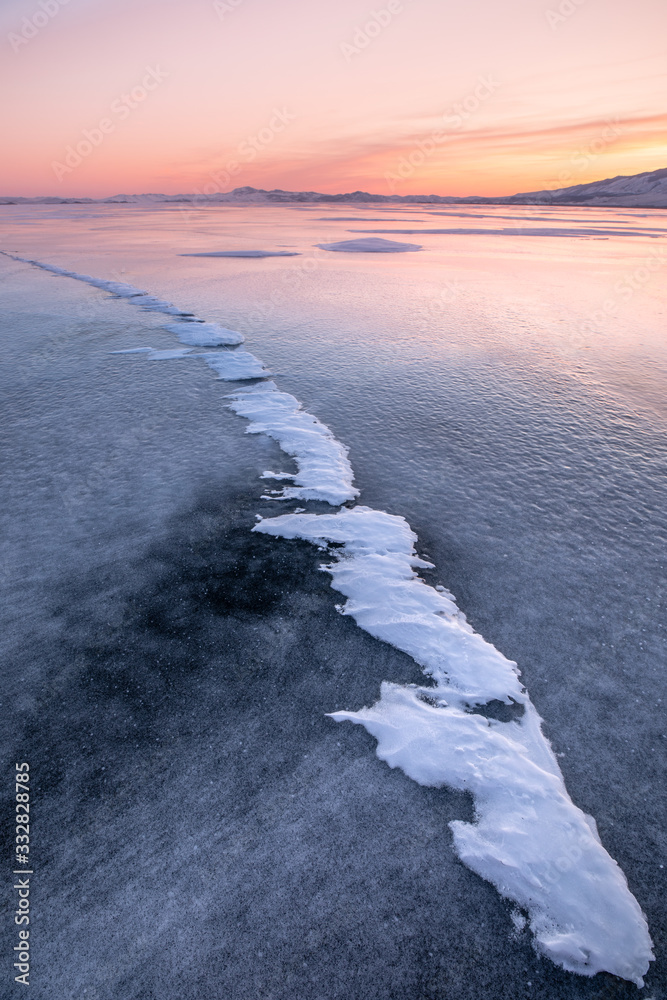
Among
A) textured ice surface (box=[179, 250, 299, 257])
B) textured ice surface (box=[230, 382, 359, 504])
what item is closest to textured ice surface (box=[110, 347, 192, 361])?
textured ice surface (box=[230, 382, 359, 504])

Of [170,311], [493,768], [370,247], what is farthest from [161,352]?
[370,247]

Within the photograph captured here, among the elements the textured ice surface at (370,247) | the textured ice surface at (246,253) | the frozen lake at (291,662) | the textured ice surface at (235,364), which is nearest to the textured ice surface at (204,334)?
the textured ice surface at (235,364)

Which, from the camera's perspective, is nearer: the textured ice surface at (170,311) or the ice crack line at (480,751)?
the ice crack line at (480,751)

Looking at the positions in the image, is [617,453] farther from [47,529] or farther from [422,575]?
[47,529]

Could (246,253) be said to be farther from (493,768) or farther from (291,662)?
(493,768)

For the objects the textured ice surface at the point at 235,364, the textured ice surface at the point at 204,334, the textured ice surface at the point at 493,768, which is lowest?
the textured ice surface at the point at 493,768

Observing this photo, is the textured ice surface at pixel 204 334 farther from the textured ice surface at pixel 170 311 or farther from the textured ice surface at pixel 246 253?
the textured ice surface at pixel 246 253

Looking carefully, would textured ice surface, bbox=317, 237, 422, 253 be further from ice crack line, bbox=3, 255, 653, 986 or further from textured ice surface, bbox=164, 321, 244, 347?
ice crack line, bbox=3, 255, 653, 986
